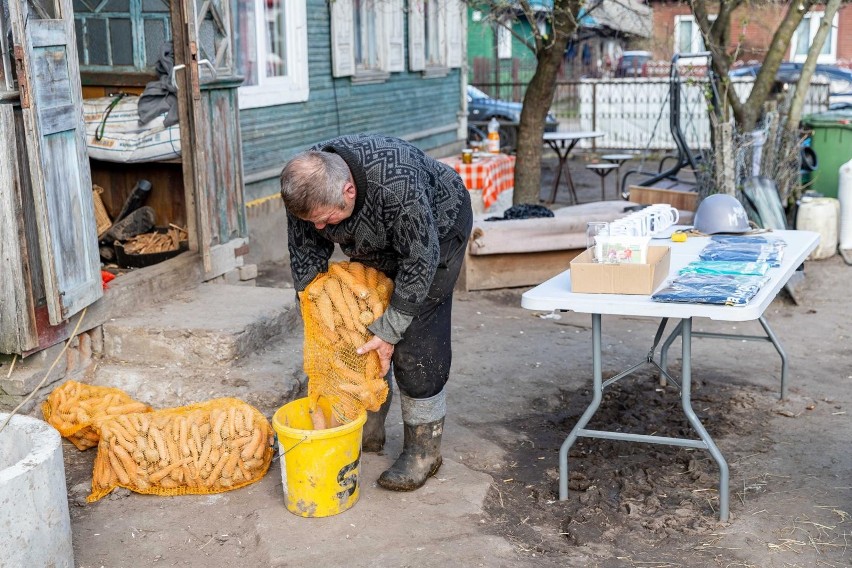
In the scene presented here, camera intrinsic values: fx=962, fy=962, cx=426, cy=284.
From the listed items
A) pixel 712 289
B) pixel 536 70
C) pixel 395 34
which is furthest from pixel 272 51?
pixel 712 289

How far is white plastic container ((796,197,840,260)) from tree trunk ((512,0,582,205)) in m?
2.76

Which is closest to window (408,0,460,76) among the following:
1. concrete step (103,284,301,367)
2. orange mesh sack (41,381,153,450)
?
concrete step (103,284,301,367)

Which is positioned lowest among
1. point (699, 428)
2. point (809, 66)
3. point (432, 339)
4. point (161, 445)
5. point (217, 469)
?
point (217, 469)

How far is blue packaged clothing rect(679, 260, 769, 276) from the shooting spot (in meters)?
4.28

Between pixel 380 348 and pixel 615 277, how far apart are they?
1005 mm

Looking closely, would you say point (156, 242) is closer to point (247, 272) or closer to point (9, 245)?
point (247, 272)

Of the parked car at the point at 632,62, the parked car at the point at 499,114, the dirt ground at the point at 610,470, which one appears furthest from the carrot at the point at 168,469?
the parked car at the point at 632,62

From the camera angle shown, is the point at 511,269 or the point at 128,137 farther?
the point at 511,269

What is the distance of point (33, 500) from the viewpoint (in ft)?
10.5

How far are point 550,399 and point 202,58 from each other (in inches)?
126

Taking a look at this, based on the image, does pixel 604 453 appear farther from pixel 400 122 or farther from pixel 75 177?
pixel 400 122

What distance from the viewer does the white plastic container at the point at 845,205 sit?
9289 millimetres

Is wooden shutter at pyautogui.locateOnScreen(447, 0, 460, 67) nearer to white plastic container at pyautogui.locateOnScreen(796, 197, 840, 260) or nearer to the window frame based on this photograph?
the window frame

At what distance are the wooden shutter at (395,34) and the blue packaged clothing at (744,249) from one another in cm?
752
